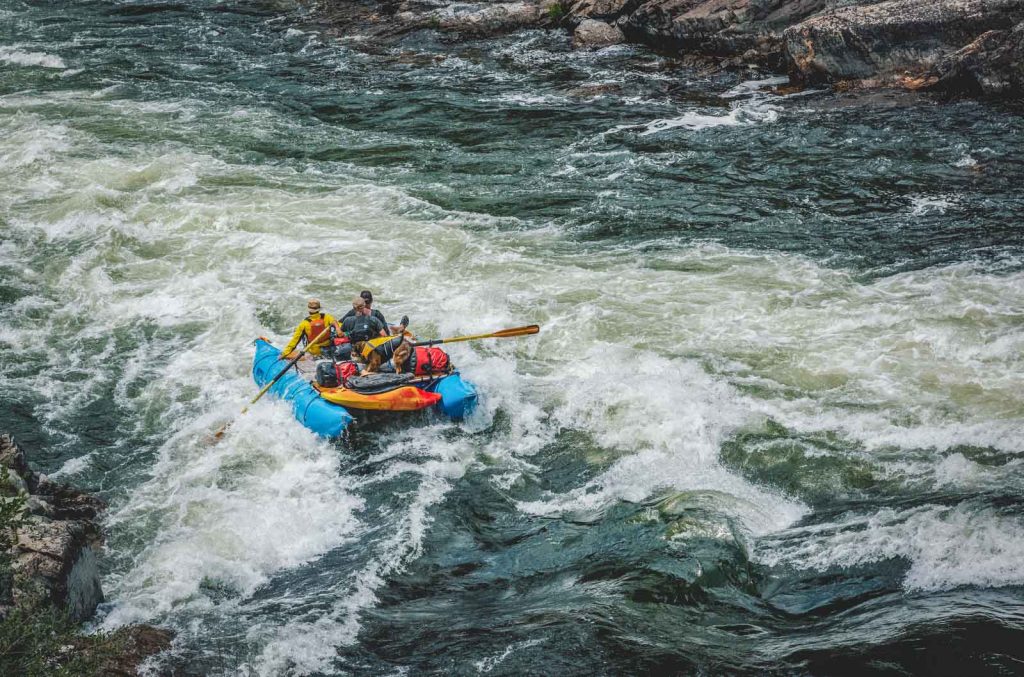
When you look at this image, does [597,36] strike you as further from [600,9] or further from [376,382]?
[376,382]

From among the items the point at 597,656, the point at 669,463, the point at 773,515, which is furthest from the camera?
the point at 669,463

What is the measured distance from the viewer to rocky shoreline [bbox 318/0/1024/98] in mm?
14680

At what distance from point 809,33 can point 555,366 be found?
929 cm

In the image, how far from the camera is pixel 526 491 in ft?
27.4

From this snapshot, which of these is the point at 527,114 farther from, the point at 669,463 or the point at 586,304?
the point at 669,463

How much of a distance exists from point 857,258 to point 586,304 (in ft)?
10.5

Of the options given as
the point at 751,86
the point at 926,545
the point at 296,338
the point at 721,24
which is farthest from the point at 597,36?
the point at 926,545

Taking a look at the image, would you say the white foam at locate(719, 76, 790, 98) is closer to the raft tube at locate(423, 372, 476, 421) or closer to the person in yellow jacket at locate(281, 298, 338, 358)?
the person in yellow jacket at locate(281, 298, 338, 358)

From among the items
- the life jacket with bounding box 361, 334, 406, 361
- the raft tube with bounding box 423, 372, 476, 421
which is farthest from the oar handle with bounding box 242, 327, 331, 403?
the raft tube with bounding box 423, 372, 476, 421

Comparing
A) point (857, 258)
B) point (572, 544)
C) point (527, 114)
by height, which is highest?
point (527, 114)

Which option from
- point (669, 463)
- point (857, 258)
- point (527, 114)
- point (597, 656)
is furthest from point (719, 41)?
point (597, 656)

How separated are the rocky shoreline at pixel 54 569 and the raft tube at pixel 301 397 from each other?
2080 mm

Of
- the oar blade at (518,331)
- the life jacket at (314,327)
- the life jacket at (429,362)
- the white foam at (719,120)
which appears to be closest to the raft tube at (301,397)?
the life jacket at (314,327)

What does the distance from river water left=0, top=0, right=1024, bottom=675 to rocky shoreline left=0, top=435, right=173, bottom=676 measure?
232 mm
